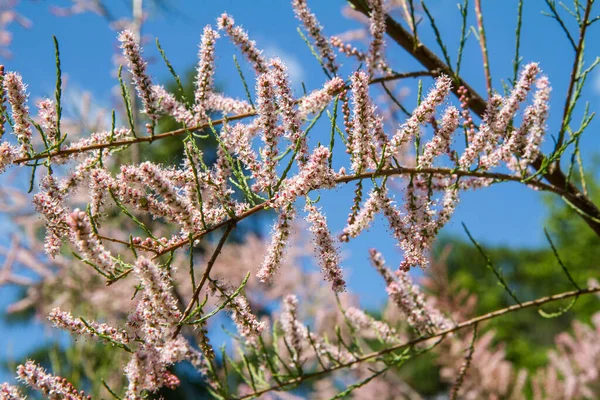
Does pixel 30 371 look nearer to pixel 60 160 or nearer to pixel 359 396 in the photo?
pixel 60 160

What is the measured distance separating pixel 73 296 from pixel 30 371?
7745 millimetres

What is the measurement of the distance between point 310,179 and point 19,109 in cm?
90

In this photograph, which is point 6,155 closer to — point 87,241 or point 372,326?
point 87,241

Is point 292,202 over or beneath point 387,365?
over

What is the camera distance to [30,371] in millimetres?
1651

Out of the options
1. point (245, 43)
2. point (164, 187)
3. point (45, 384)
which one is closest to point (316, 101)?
point (245, 43)

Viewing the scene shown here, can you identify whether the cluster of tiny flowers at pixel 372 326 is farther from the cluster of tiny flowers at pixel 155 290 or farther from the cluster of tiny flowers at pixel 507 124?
the cluster of tiny flowers at pixel 155 290

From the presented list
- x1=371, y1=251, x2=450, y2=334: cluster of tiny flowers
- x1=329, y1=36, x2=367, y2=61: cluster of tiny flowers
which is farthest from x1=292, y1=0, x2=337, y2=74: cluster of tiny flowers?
x1=371, y1=251, x2=450, y2=334: cluster of tiny flowers

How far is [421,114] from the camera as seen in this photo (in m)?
1.58

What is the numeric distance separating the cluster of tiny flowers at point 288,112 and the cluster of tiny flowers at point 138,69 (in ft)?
1.42

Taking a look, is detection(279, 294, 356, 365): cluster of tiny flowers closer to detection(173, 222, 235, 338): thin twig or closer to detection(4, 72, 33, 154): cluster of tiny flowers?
detection(173, 222, 235, 338): thin twig

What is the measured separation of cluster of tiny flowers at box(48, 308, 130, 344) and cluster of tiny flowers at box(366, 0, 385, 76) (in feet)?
4.76

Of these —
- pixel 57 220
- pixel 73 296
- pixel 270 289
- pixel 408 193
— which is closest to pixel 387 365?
pixel 408 193

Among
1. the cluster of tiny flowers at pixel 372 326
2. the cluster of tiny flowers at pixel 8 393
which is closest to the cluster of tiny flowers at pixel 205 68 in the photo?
the cluster of tiny flowers at pixel 8 393
